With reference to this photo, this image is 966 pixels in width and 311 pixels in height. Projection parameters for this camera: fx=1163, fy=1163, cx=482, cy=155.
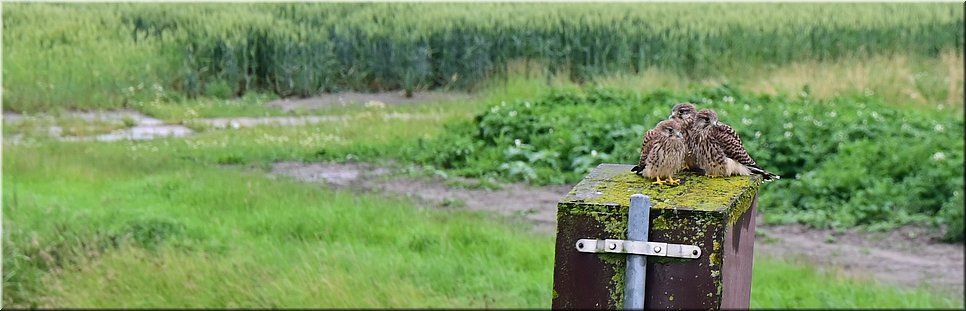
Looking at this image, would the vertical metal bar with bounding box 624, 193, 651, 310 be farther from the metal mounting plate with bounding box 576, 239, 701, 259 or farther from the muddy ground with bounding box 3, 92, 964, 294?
the muddy ground with bounding box 3, 92, 964, 294

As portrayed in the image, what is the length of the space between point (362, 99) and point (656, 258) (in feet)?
41.3

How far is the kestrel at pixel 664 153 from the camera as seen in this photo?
1.69 metres

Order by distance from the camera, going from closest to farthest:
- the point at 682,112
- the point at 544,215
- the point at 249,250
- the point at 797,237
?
the point at 682,112 → the point at 249,250 → the point at 797,237 → the point at 544,215

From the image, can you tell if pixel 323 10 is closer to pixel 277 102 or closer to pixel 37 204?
pixel 277 102

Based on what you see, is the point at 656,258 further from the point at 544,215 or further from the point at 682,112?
the point at 544,215

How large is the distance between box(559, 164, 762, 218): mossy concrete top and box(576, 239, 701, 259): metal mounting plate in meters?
0.05

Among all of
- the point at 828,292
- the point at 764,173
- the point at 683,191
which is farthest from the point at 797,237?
the point at 683,191

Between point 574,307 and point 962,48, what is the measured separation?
16475 mm

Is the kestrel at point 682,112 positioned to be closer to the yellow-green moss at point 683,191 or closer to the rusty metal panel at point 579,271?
the yellow-green moss at point 683,191

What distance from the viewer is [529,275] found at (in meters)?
6.09

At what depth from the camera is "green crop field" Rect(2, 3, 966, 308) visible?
611 centimetres

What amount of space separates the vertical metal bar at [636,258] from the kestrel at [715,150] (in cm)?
40

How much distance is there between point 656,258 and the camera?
1.42 meters

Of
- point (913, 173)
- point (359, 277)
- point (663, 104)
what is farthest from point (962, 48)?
point (359, 277)
